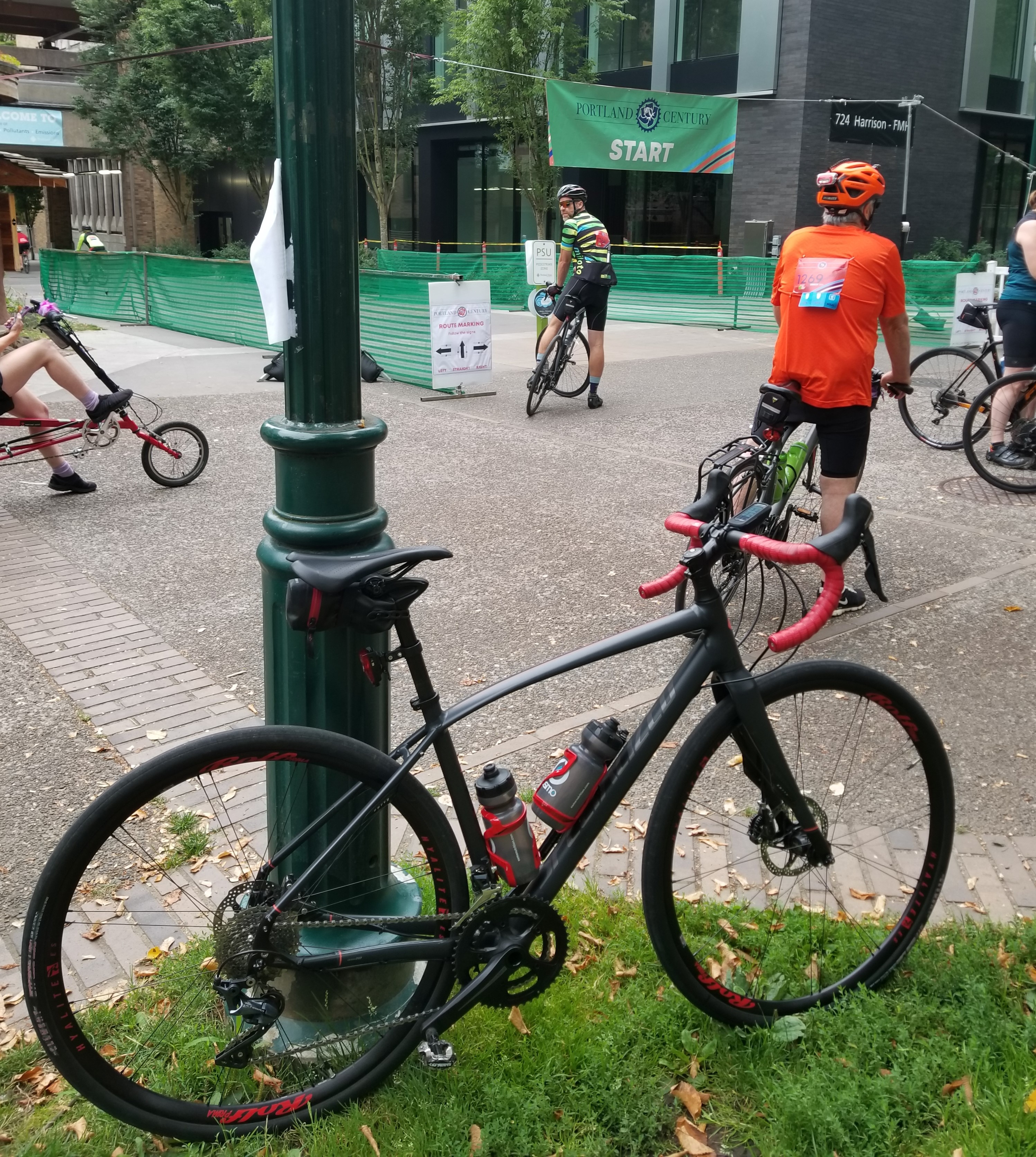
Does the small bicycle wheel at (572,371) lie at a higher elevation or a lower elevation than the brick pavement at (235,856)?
higher

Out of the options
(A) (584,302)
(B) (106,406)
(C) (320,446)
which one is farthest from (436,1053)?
(A) (584,302)

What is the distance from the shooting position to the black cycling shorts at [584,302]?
11305 millimetres

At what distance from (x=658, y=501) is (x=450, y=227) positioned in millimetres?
30951

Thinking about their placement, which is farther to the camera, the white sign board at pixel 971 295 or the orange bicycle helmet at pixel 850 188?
the white sign board at pixel 971 295

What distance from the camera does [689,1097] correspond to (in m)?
2.59

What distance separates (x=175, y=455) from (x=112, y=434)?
0.47m

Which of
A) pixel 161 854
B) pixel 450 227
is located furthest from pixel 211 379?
pixel 450 227

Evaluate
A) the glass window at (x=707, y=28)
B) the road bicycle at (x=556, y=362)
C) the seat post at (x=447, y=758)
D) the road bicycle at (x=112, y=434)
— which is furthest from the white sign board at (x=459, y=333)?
the glass window at (x=707, y=28)

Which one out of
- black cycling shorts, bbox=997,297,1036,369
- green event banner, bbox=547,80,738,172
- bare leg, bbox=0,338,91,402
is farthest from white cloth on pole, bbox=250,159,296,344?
green event banner, bbox=547,80,738,172

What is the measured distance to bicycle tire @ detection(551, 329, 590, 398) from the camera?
1132 centimetres

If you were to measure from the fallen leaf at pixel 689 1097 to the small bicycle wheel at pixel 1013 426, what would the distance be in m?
6.52

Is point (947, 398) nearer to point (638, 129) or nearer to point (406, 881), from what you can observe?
point (406, 881)

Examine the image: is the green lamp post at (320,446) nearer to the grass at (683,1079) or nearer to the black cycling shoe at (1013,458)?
the grass at (683,1079)

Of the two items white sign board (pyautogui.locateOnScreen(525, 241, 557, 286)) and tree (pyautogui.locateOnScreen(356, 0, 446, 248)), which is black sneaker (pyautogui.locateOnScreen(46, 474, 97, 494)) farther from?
tree (pyautogui.locateOnScreen(356, 0, 446, 248))
